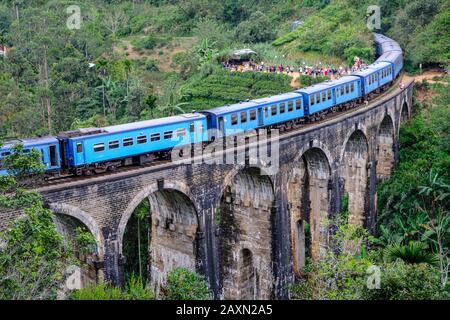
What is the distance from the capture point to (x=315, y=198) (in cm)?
3338

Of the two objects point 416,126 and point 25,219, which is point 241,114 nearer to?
point 25,219

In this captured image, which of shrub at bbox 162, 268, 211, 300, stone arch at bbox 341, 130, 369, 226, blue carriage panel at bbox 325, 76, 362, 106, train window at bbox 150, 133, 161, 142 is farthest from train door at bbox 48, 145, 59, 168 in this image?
stone arch at bbox 341, 130, 369, 226

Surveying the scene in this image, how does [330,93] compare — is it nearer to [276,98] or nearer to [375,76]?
[276,98]

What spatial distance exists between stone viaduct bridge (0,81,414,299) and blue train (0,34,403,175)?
1.38 metres

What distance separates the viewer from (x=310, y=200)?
33.9 m

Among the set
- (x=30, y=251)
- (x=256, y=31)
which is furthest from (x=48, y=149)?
(x=256, y=31)

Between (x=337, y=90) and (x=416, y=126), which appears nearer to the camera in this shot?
(x=337, y=90)

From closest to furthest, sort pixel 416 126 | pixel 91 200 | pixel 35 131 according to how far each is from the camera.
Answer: pixel 91 200, pixel 416 126, pixel 35 131

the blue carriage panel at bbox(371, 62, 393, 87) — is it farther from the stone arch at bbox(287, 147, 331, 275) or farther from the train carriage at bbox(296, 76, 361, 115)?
the stone arch at bbox(287, 147, 331, 275)

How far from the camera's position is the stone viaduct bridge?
20734 millimetres

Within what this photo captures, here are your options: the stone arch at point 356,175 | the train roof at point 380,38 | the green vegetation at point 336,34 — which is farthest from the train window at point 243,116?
the train roof at point 380,38

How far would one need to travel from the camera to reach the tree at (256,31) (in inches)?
2655

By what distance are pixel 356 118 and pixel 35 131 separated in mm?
26290
